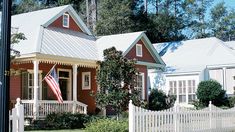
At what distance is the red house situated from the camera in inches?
923

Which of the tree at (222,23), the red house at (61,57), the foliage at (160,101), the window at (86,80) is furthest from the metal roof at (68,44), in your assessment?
the tree at (222,23)

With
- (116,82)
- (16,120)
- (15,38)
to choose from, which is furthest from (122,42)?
(16,120)

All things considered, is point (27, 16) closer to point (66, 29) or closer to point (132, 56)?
point (66, 29)

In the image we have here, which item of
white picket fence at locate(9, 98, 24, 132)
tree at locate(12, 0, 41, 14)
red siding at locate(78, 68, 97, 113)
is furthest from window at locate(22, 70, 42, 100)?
tree at locate(12, 0, 41, 14)

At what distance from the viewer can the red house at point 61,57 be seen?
23.4m

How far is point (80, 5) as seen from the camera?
57156 millimetres

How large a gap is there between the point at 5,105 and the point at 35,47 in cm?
1670

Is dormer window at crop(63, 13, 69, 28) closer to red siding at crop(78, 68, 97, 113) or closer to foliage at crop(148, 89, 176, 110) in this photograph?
red siding at crop(78, 68, 97, 113)

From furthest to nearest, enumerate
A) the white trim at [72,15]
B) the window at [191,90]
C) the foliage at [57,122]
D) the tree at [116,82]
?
the window at [191,90]
the white trim at [72,15]
the foliage at [57,122]
the tree at [116,82]

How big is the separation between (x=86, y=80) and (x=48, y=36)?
197 inches

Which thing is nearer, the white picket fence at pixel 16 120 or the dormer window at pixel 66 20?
the white picket fence at pixel 16 120

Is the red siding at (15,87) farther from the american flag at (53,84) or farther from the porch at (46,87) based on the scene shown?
the american flag at (53,84)

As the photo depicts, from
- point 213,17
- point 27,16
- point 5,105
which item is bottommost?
point 5,105

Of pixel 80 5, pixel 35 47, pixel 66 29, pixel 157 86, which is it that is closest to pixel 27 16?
pixel 66 29
